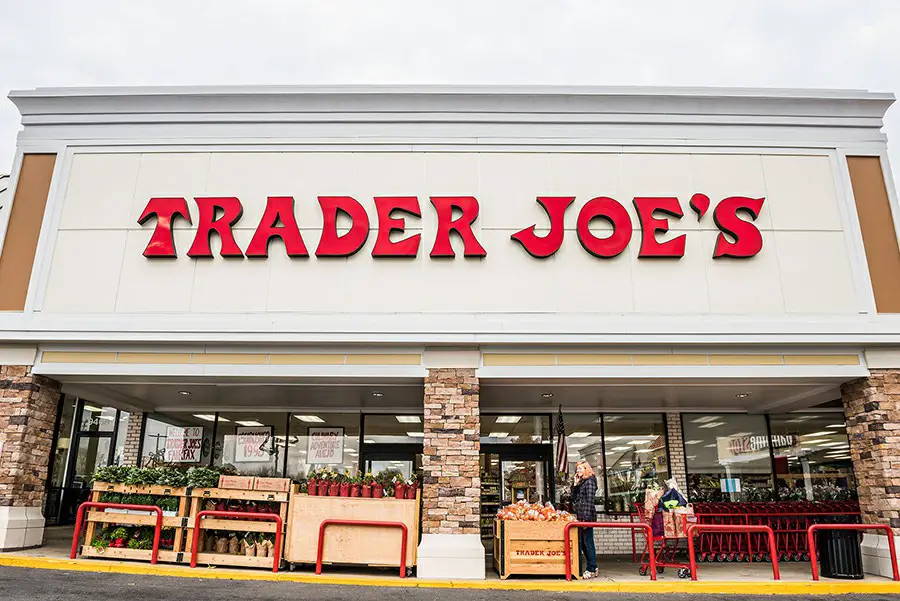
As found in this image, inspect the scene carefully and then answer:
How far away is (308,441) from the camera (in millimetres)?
15562

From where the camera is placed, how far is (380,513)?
10.5 metres

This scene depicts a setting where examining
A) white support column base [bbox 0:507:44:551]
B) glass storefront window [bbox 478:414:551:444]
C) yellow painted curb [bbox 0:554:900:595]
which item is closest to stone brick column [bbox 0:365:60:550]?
white support column base [bbox 0:507:44:551]

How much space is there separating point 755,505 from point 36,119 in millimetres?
17082

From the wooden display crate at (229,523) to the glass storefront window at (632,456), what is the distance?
8.09m

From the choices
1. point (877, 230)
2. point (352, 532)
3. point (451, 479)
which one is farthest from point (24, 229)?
point (877, 230)

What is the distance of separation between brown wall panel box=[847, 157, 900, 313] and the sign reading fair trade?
6.61 feet

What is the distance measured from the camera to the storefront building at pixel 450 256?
11.5 metres

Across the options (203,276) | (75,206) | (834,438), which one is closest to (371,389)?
(203,276)

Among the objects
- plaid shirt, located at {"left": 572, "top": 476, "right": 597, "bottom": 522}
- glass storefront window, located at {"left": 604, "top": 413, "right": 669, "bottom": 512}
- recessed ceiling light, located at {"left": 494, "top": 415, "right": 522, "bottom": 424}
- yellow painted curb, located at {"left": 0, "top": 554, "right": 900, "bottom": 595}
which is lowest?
yellow painted curb, located at {"left": 0, "top": 554, "right": 900, "bottom": 595}

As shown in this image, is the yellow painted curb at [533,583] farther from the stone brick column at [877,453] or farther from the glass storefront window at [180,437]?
the glass storefront window at [180,437]

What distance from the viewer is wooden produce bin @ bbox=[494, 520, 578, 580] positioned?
10.3 metres

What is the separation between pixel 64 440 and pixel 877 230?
2041 cm

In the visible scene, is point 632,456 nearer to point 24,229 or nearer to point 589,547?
point 589,547

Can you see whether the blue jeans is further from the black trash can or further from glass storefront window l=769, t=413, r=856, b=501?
glass storefront window l=769, t=413, r=856, b=501
